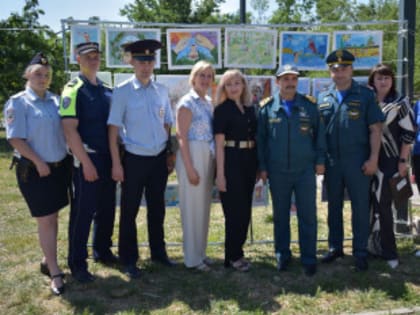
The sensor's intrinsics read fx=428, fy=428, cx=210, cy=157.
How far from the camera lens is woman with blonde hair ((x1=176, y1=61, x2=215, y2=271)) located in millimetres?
3988

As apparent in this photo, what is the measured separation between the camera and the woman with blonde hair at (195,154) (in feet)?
13.1

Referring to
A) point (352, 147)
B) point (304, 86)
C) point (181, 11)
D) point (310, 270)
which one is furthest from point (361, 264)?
point (181, 11)

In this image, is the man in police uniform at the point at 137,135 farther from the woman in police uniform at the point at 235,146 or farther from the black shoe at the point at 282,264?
the black shoe at the point at 282,264

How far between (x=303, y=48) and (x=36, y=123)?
9.78 feet

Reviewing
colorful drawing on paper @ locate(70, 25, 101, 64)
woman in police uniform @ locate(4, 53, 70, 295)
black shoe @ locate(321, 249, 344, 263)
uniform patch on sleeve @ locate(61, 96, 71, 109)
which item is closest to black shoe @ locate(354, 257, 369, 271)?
black shoe @ locate(321, 249, 344, 263)

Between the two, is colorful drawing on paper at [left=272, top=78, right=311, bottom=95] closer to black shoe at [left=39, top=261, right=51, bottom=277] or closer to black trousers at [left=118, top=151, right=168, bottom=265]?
black trousers at [left=118, top=151, right=168, bottom=265]

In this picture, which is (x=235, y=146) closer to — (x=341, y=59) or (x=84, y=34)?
(x=341, y=59)

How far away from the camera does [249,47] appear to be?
15.8 feet

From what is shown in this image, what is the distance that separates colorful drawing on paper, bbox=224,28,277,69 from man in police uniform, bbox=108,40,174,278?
1.03 metres

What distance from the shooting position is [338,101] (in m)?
4.16

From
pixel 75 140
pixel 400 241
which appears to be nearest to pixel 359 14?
pixel 400 241

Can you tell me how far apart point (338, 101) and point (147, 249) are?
271cm

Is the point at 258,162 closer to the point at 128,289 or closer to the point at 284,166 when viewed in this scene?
the point at 284,166

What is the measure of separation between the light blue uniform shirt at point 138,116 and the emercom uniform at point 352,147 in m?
1.64
